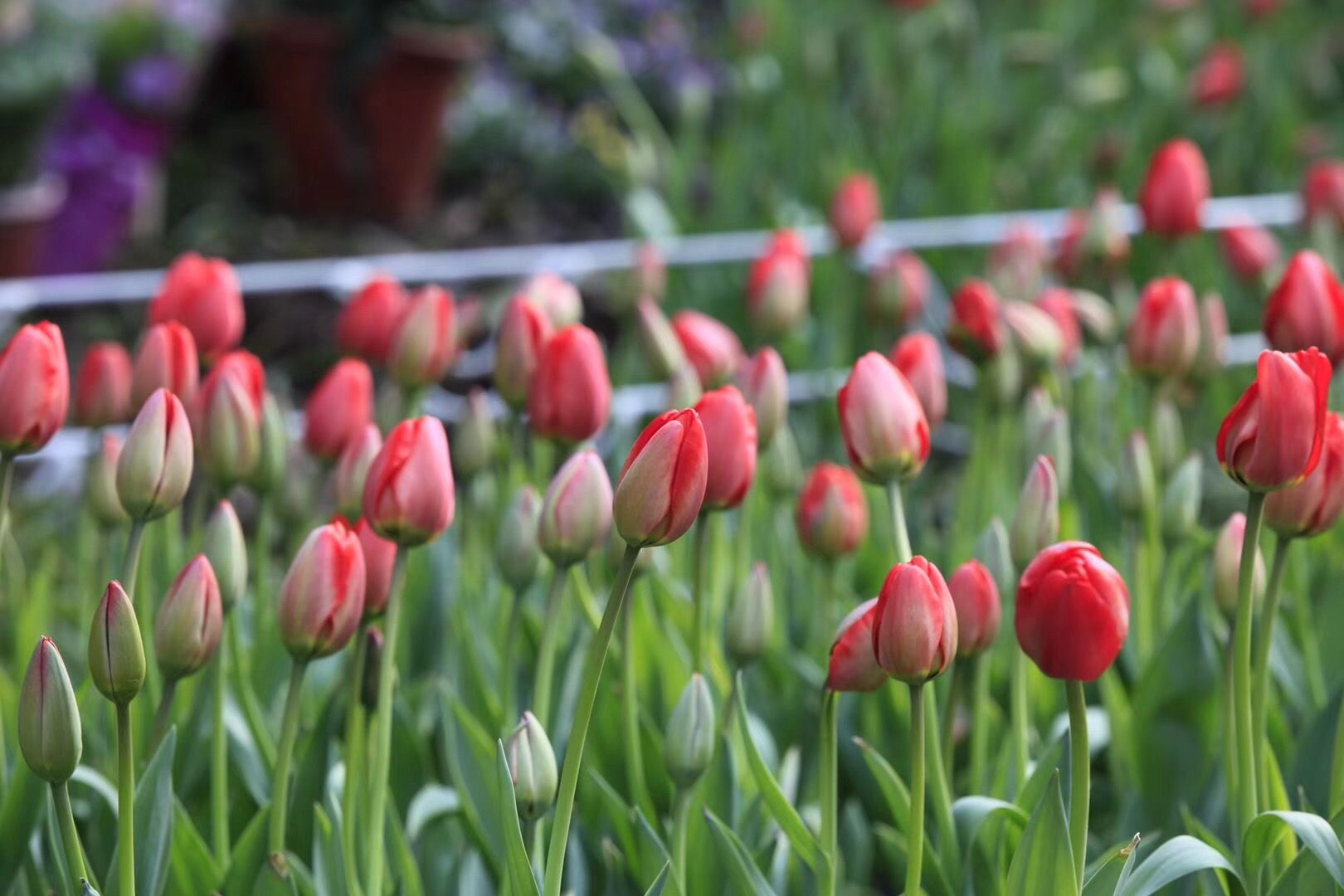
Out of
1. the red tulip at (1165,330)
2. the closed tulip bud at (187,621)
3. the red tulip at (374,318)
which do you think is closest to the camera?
the closed tulip bud at (187,621)

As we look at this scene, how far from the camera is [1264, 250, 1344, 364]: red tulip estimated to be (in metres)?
1.24

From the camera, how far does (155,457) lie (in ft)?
3.00

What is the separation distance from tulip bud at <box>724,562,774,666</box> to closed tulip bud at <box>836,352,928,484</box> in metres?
0.12

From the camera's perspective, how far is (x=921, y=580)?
81 cm

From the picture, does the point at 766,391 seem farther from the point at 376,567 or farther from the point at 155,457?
the point at 155,457

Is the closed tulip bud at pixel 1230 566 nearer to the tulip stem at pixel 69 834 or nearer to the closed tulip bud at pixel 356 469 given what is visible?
the closed tulip bud at pixel 356 469

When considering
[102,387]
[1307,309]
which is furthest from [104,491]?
[1307,309]

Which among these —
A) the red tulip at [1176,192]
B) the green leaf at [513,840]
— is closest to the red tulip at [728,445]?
the green leaf at [513,840]

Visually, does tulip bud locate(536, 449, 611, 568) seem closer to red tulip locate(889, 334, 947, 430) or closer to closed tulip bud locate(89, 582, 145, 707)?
closed tulip bud locate(89, 582, 145, 707)

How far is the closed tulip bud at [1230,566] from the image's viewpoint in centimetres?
110

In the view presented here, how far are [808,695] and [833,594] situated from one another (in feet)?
0.38

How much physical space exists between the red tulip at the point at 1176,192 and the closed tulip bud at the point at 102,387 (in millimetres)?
1114

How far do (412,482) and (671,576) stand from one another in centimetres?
57

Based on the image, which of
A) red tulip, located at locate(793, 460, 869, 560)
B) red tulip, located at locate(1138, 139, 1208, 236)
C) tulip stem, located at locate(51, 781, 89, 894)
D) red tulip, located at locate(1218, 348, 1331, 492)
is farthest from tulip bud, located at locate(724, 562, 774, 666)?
red tulip, located at locate(1138, 139, 1208, 236)
